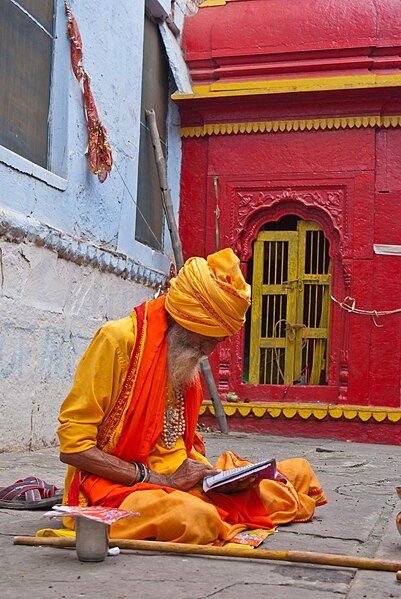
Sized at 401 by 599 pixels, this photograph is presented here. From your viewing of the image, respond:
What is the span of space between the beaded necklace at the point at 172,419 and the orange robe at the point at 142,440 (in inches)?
1.3

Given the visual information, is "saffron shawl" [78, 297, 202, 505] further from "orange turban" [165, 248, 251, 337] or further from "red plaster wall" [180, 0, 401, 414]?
"red plaster wall" [180, 0, 401, 414]

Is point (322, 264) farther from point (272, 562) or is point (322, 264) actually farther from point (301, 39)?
point (272, 562)

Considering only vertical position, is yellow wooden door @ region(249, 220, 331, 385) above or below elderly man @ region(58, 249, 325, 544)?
above

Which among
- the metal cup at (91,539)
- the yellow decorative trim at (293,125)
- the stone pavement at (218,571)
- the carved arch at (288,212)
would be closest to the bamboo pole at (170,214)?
the carved arch at (288,212)

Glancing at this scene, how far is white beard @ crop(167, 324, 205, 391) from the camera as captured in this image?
318 centimetres

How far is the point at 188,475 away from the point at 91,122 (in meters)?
4.40

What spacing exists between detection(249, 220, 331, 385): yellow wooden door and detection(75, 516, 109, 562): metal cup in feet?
21.1

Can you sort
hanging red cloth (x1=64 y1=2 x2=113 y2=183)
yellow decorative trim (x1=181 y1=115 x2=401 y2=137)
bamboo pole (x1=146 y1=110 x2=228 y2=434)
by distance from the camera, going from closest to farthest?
hanging red cloth (x1=64 y1=2 x2=113 y2=183) < bamboo pole (x1=146 y1=110 x2=228 y2=434) < yellow decorative trim (x1=181 y1=115 x2=401 y2=137)

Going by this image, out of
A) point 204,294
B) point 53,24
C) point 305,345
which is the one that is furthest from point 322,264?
point 204,294

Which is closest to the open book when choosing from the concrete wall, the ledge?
the concrete wall

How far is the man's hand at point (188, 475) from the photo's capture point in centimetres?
306

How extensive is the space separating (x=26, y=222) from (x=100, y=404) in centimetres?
303

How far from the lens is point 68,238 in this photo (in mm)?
6441

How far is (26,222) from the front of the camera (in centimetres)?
576
